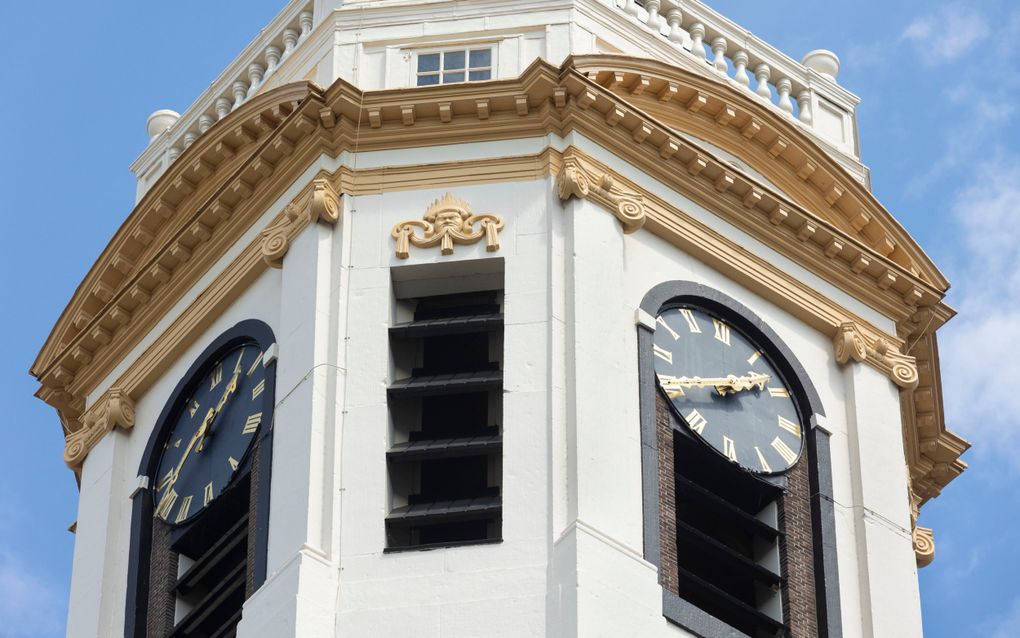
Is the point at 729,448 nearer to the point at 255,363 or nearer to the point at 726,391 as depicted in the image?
the point at 726,391

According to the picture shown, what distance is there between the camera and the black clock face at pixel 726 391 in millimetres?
40844

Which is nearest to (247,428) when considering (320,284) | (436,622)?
(320,284)

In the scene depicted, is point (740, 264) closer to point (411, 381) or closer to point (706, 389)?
point (706, 389)

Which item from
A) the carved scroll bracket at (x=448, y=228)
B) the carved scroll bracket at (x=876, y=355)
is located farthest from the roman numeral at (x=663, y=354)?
the carved scroll bracket at (x=876, y=355)

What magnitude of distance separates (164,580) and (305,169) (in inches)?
198

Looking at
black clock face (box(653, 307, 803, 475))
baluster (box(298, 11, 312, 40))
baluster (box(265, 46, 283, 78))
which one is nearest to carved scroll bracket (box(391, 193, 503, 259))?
black clock face (box(653, 307, 803, 475))

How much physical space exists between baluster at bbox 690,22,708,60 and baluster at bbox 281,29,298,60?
16.1 feet

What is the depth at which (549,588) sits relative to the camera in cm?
3744

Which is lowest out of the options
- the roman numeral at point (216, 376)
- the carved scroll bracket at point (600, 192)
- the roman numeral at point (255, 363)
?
the roman numeral at point (255, 363)

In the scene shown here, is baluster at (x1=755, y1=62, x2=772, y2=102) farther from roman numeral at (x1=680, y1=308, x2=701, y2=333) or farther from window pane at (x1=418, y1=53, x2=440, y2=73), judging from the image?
roman numeral at (x1=680, y1=308, x2=701, y2=333)

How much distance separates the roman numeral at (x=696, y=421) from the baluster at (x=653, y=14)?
6.32m

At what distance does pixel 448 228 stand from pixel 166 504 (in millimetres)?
4553

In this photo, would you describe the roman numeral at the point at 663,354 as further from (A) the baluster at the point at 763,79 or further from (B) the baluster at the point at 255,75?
(B) the baluster at the point at 255,75

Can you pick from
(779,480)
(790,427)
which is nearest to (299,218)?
(790,427)
